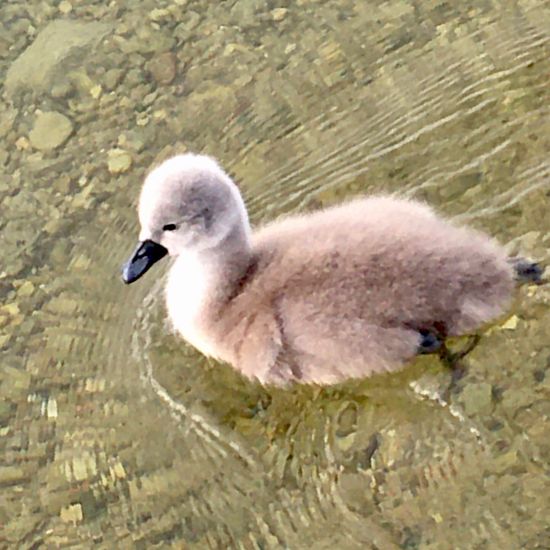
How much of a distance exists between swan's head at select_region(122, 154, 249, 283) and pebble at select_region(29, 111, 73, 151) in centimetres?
84

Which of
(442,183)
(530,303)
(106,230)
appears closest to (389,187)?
(442,183)

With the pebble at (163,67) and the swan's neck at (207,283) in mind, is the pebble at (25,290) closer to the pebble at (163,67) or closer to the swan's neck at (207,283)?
the swan's neck at (207,283)

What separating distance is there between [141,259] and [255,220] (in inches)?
19.6

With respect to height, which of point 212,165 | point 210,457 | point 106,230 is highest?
point 212,165

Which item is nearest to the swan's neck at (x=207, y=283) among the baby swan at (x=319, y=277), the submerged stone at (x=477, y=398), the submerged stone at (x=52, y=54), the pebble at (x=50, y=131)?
the baby swan at (x=319, y=277)

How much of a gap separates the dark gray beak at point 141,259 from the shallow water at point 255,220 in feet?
0.90

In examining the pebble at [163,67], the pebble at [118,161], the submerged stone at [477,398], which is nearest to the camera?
the submerged stone at [477,398]

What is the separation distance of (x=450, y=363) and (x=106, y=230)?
39.7 inches

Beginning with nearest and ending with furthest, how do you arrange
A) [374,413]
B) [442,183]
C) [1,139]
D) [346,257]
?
[346,257]
[374,413]
[442,183]
[1,139]

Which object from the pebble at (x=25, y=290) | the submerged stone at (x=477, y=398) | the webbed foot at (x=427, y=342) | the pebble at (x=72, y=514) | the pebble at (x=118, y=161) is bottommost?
the submerged stone at (x=477, y=398)

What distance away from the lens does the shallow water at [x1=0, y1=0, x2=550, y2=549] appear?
7.81 feet

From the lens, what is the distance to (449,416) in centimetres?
244

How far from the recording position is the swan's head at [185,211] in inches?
93.0

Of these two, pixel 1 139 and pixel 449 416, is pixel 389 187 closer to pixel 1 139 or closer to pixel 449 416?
pixel 449 416
